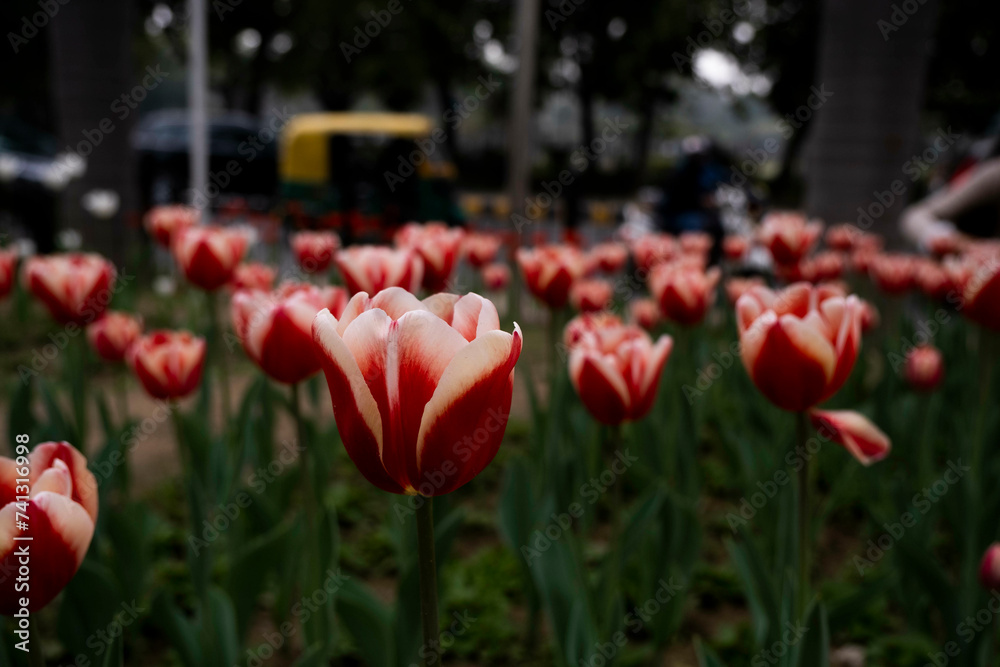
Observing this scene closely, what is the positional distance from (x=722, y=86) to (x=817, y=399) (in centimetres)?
2250

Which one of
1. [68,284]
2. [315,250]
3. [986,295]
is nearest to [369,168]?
[315,250]

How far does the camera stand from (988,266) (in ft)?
6.46

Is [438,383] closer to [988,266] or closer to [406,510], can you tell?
[406,510]

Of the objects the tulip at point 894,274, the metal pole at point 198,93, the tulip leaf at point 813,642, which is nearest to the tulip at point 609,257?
the tulip at point 894,274

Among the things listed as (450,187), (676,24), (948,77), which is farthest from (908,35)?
(948,77)

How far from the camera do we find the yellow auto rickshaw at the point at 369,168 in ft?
38.1

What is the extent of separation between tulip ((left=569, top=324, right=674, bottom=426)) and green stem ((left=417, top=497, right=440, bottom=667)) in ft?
2.54

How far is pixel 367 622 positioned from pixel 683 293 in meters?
1.27

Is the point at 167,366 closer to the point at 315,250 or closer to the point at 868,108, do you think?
the point at 315,250

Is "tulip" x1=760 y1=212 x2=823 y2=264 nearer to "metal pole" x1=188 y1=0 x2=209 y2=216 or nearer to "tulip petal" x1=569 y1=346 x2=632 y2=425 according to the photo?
"tulip petal" x1=569 y1=346 x2=632 y2=425

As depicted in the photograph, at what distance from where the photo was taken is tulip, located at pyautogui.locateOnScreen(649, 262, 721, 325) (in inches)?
89.3

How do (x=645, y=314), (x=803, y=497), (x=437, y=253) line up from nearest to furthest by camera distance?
(x=803, y=497)
(x=437, y=253)
(x=645, y=314)

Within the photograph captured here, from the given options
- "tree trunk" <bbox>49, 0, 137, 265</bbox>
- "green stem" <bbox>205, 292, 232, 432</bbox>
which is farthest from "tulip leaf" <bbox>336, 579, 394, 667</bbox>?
"tree trunk" <bbox>49, 0, 137, 265</bbox>

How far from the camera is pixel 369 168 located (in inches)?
506
